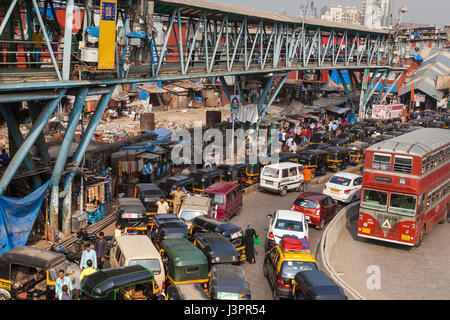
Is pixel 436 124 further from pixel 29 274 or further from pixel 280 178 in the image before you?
pixel 29 274

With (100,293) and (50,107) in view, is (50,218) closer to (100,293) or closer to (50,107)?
(50,107)

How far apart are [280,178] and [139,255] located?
1314 cm

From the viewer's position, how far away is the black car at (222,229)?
1688 cm

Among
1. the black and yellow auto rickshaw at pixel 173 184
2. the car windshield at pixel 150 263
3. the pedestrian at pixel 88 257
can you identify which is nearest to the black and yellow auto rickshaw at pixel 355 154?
the black and yellow auto rickshaw at pixel 173 184

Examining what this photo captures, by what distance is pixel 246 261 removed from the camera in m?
17.2

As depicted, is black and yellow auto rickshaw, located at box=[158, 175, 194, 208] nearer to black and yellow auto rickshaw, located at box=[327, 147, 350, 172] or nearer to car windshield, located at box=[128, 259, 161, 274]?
car windshield, located at box=[128, 259, 161, 274]

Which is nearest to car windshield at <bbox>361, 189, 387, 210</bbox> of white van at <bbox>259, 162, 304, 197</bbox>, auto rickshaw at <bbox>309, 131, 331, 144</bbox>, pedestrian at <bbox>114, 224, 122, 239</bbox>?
Answer: white van at <bbox>259, 162, 304, 197</bbox>

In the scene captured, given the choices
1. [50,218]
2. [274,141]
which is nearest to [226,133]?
[274,141]

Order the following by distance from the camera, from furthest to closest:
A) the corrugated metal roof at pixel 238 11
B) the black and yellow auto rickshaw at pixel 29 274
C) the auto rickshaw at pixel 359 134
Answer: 1. the auto rickshaw at pixel 359 134
2. the corrugated metal roof at pixel 238 11
3. the black and yellow auto rickshaw at pixel 29 274

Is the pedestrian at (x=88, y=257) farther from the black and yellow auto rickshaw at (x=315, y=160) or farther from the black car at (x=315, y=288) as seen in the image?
the black and yellow auto rickshaw at (x=315, y=160)

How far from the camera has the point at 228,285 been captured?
12.4 m

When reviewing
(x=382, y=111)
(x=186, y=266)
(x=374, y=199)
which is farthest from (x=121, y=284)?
(x=382, y=111)

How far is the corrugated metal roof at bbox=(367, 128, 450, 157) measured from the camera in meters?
18.5

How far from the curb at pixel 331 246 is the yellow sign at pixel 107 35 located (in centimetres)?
1010
